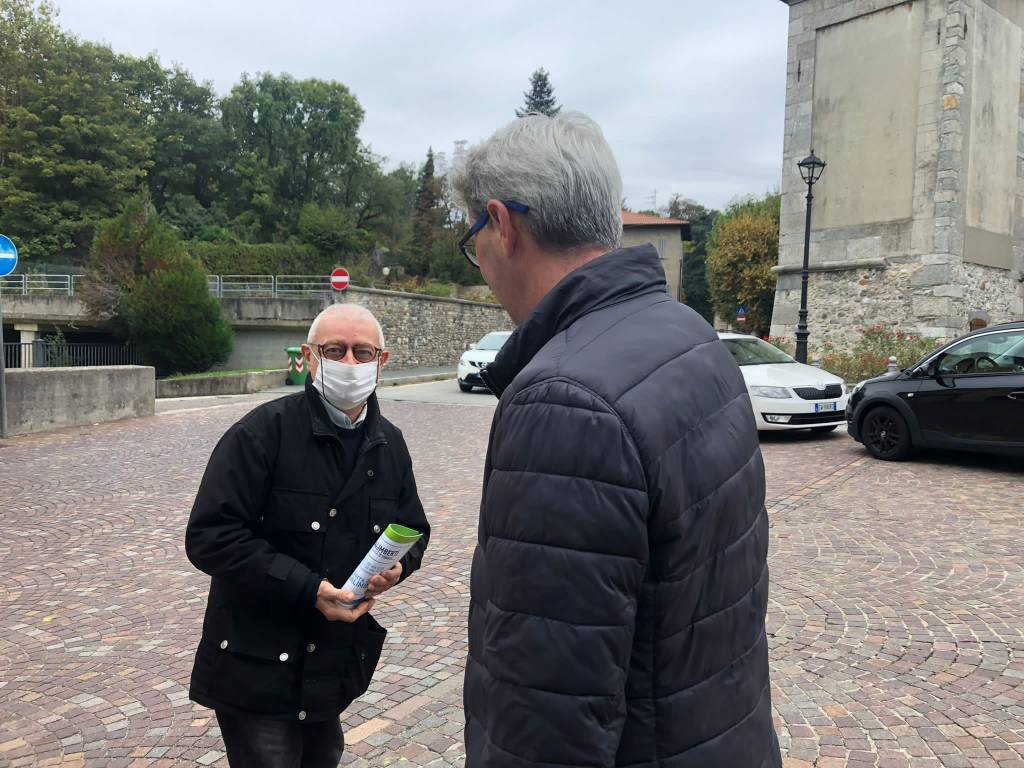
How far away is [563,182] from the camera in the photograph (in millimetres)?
1395

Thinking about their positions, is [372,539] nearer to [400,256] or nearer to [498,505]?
[498,505]

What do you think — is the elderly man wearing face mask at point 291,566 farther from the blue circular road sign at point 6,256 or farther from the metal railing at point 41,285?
the metal railing at point 41,285

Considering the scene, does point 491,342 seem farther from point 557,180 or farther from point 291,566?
point 557,180

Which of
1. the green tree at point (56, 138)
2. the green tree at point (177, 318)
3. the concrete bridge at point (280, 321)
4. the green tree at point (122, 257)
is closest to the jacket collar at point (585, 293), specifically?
the green tree at point (177, 318)

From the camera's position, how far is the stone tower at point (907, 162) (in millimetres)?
19891

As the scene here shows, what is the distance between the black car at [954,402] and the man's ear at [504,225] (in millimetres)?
8804

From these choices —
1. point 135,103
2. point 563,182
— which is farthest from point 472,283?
point 563,182

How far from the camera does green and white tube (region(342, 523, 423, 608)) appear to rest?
2000mm

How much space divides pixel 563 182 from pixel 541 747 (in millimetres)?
941

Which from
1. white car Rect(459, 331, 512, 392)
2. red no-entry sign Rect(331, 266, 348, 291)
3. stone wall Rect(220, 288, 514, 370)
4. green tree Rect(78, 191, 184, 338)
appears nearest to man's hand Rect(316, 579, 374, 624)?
white car Rect(459, 331, 512, 392)

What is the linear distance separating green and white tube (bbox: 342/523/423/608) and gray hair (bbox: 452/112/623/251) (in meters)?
0.92

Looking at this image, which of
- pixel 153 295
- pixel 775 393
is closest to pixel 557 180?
pixel 775 393

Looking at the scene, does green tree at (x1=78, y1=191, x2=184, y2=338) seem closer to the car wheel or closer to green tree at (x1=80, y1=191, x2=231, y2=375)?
green tree at (x1=80, y1=191, x2=231, y2=375)

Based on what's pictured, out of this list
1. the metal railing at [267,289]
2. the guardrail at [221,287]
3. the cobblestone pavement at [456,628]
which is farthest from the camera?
the guardrail at [221,287]
